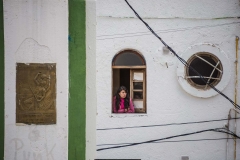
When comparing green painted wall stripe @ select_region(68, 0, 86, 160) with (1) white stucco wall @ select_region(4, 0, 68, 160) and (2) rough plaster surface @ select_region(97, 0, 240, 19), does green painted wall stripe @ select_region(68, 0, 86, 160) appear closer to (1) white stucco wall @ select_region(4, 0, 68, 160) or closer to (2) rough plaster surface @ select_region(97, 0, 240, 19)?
(1) white stucco wall @ select_region(4, 0, 68, 160)

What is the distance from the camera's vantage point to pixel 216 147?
5121mm

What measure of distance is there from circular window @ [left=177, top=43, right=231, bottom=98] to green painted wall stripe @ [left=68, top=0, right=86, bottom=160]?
2.20 meters

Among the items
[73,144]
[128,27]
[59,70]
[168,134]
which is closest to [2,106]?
[59,70]

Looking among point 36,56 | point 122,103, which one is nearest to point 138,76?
point 122,103

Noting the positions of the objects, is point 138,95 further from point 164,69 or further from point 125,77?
point 164,69

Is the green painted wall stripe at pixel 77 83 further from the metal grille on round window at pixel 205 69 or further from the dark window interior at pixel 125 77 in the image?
the metal grille on round window at pixel 205 69

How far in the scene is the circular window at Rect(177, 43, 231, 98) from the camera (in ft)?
16.3

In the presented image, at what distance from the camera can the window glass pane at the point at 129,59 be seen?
5109 mm

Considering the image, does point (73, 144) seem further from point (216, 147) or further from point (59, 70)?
point (216, 147)

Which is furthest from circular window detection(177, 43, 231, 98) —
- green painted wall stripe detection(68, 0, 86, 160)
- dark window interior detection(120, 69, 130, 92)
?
green painted wall stripe detection(68, 0, 86, 160)

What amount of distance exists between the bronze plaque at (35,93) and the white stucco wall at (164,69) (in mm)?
1784

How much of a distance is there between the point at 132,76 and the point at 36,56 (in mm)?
2411

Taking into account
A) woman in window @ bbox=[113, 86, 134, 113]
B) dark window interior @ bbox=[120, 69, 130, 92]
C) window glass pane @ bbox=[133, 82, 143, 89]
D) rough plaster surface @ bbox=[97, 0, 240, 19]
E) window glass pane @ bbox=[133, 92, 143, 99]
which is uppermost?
rough plaster surface @ bbox=[97, 0, 240, 19]

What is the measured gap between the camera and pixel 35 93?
10.7 ft
